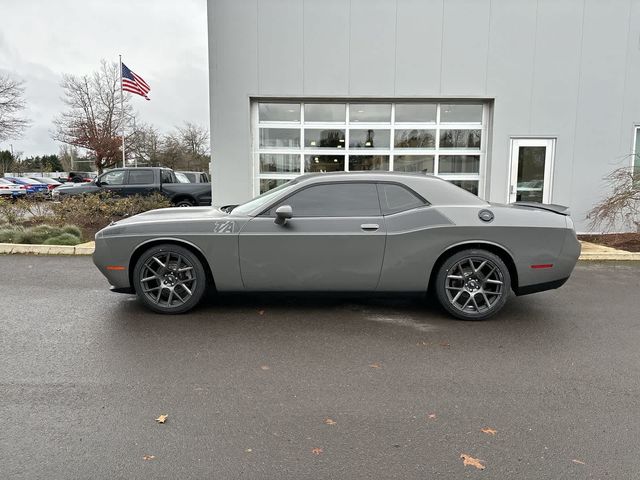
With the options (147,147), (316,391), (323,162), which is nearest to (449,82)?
(323,162)

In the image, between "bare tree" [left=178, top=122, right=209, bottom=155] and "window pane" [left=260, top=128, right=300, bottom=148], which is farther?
"bare tree" [left=178, top=122, right=209, bottom=155]

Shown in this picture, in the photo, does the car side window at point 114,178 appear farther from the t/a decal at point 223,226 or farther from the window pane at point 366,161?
the t/a decal at point 223,226

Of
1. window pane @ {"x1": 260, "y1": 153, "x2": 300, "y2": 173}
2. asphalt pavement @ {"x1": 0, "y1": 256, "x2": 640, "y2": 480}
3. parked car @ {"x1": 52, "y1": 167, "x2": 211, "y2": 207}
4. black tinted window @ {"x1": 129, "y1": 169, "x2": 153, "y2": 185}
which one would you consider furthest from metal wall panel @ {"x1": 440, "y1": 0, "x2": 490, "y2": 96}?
black tinted window @ {"x1": 129, "y1": 169, "x2": 153, "y2": 185}

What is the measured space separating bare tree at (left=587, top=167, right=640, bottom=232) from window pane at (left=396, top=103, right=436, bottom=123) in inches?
169

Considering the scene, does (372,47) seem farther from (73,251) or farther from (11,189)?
(11,189)

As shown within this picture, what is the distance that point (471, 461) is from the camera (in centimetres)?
252

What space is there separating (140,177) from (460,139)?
9260mm

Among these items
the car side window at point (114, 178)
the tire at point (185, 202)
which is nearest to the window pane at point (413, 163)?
the tire at point (185, 202)

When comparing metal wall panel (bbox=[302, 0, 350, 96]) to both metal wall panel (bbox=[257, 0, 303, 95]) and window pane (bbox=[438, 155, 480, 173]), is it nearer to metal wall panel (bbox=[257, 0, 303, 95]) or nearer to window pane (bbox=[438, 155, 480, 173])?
metal wall panel (bbox=[257, 0, 303, 95])

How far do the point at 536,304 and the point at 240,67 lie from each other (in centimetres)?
831

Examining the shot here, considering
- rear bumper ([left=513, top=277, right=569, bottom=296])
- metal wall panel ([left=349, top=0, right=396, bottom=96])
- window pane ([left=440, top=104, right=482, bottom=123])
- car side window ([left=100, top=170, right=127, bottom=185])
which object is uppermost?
metal wall panel ([left=349, top=0, right=396, bottom=96])

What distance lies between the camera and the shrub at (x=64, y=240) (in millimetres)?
8852

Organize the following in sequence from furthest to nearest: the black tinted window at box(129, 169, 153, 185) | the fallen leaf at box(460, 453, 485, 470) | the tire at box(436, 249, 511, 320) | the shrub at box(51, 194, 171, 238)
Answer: the black tinted window at box(129, 169, 153, 185) < the shrub at box(51, 194, 171, 238) < the tire at box(436, 249, 511, 320) < the fallen leaf at box(460, 453, 485, 470)

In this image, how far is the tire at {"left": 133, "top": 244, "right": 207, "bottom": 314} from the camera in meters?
4.86
